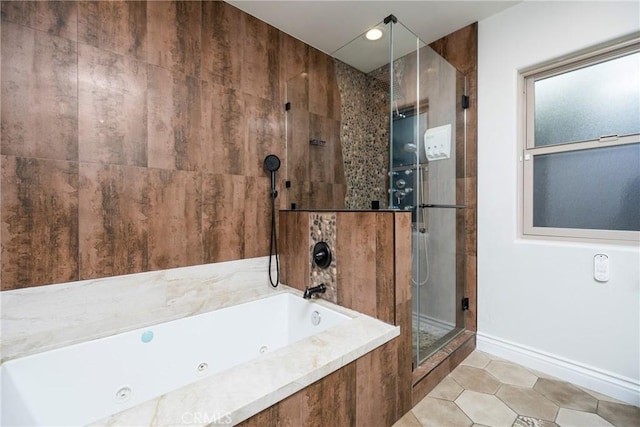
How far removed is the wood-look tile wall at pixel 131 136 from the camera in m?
1.35

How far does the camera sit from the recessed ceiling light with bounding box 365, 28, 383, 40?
6.35ft

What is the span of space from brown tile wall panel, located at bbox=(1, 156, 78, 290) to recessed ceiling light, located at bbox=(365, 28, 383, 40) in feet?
6.76

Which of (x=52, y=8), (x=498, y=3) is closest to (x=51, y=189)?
(x=52, y=8)

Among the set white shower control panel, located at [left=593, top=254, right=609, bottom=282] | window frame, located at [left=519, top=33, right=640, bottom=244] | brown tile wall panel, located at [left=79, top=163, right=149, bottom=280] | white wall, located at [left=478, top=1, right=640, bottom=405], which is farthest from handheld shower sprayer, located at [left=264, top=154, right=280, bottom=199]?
white shower control panel, located at [left=593, top=254, right=609, bottom=282]

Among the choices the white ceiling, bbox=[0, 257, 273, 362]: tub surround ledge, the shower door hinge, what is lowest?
bbox=[0, 257, 273, 362]: tub surround ledge

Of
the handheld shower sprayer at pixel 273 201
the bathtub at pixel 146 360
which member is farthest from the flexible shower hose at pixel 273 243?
the bathtub at pixel 146 360

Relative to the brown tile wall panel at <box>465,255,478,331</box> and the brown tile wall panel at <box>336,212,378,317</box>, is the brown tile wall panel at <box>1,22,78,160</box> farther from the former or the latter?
the brown tile wall panel at <box>465,255,478,331</box>

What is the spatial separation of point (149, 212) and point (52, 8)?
44.5 inches

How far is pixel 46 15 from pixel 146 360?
190 cm

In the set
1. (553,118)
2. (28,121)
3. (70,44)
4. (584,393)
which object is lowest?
(584,393)

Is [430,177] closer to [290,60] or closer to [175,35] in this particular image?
[290,60]

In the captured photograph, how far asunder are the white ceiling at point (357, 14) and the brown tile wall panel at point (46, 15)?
3.31 feet

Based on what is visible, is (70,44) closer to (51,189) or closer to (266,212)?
(51,189)

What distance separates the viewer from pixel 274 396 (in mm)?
998
